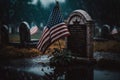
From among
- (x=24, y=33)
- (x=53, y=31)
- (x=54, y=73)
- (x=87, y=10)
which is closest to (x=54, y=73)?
(x=54, y=73)

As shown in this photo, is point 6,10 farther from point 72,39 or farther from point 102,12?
point 72,39

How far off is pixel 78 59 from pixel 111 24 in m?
25.7

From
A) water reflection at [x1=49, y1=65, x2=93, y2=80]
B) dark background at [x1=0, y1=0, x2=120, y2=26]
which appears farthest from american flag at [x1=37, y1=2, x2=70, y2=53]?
dark background at [x1=0, y1=0, x2=120, y2=26]

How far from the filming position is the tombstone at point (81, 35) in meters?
12.7

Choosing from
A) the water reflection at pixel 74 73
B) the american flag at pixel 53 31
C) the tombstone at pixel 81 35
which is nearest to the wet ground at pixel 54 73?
the water reflection at pixel 74 73

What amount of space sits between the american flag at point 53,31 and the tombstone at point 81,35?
1356mm

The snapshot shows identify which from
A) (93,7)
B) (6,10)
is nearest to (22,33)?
(6,10)

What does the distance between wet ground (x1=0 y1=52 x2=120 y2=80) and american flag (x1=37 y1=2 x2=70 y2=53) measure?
1.10 m

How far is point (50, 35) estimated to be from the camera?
1181 centimetres

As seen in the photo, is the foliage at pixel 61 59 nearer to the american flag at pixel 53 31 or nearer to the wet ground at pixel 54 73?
the wet ground at pixel 54 73

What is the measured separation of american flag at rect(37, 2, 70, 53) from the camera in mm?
11796

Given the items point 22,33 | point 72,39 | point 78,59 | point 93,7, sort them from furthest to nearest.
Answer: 1. point 93,7
2. point 22,33
3. point 72,39
4. point 78,59

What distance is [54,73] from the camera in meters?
10.3

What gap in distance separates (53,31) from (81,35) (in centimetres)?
187
